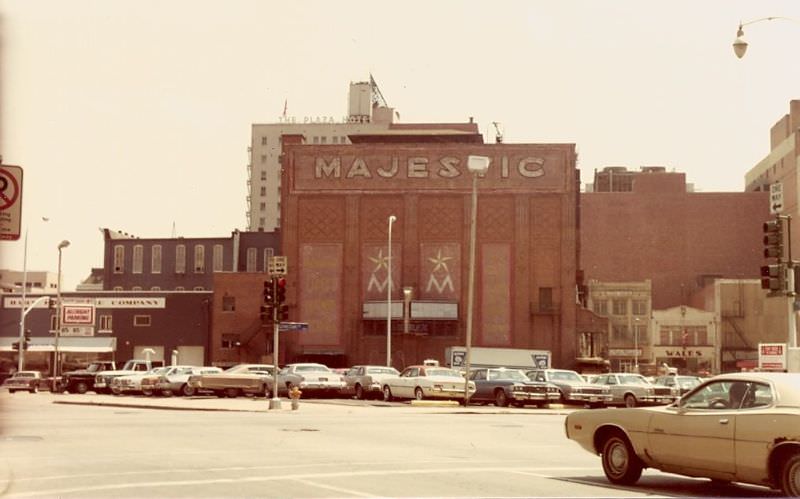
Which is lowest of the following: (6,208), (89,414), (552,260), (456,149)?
(89,414)

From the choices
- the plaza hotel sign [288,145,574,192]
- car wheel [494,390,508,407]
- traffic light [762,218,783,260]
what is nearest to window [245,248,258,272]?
the plaza hotel sign [288,145,574,192]

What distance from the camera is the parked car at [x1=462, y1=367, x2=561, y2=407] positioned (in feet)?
153

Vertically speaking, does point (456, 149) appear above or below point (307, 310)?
above

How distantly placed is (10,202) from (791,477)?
968 centimetres

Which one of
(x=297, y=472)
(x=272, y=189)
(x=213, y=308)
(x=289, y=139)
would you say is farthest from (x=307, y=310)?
(x=272, y=189)

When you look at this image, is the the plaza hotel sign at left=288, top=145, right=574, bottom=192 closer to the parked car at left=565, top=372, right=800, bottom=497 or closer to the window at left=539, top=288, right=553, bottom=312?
the window at left=539, top=288, right=553, bottom=312

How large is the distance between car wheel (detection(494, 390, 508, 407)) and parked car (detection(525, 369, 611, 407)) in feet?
5.64

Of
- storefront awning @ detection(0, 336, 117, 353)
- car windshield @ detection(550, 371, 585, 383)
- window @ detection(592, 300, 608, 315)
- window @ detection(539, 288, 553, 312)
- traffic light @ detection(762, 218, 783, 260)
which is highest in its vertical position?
window @ detection(592, 300, 608, 315)

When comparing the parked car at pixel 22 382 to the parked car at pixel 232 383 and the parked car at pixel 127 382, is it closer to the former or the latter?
the parked car at pixel 127 382

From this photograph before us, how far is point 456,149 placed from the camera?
81.2 m

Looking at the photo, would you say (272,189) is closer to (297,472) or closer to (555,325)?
(555,325)

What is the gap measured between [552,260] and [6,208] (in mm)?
69192

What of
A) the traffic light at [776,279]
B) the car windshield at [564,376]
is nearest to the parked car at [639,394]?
the car windshield at [564,376]

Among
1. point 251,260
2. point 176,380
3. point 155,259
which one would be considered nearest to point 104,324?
point 155,259
